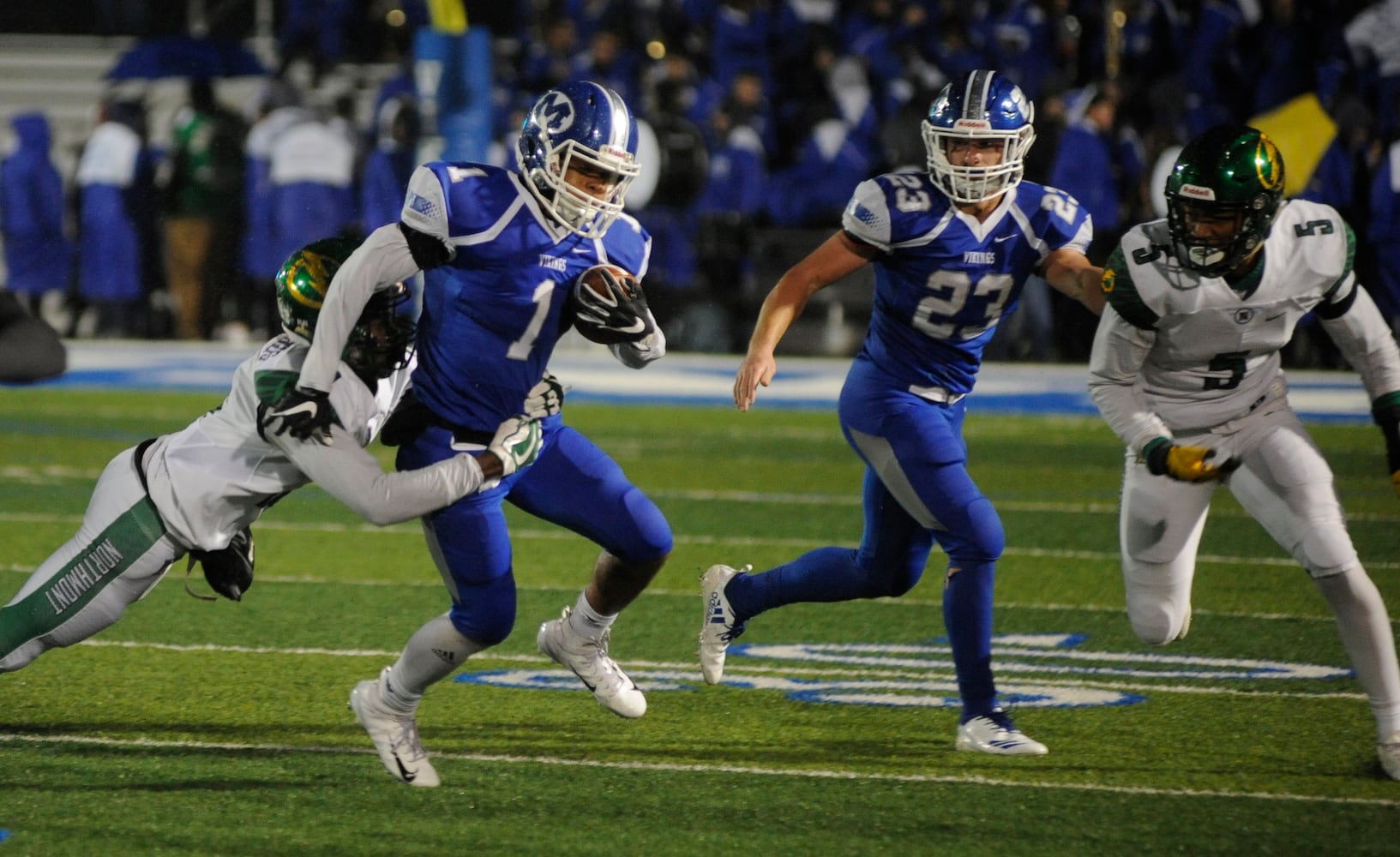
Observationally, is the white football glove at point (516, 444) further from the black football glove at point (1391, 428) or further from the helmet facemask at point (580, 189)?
the black football glove at point (1391, 428)

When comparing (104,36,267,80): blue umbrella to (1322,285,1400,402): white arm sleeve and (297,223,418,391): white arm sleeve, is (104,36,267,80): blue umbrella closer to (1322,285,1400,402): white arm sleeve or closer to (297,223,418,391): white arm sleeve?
(297,223,418,391): white arm sleeve

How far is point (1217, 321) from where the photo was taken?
4.07 metres

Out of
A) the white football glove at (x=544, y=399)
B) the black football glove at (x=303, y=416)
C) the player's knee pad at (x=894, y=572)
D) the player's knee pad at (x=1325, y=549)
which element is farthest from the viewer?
the player's knee pad at (x=894, y=572)

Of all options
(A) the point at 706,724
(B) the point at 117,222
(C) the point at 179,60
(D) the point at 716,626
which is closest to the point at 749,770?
(A) the point at 706,724

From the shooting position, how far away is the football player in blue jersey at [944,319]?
414cm

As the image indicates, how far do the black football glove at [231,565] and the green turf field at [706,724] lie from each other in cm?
36

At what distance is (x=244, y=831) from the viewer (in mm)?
3512

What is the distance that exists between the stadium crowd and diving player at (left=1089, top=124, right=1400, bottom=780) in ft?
24.5

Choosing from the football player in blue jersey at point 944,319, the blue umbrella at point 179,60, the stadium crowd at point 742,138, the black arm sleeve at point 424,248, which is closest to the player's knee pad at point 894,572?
the football player in blue jersey at point 944,319

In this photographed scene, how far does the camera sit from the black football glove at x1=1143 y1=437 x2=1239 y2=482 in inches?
154

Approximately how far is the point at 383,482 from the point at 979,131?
5.15 ft

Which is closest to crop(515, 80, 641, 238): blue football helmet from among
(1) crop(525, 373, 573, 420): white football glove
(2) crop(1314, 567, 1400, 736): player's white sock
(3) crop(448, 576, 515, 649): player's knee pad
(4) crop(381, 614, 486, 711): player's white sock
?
(1) crop(525, 373, 573, 420): white football glove

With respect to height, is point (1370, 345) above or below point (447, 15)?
above

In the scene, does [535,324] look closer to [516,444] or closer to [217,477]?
[516,444]
